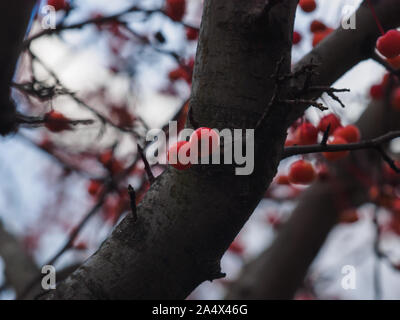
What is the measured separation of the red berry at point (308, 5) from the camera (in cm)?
194

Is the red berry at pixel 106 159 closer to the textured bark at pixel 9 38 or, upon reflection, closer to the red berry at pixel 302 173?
the red berry at pixel 302 173

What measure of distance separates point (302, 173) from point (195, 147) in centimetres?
86

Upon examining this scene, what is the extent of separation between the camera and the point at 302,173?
177cm

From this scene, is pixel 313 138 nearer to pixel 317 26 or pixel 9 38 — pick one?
pixel 317 26

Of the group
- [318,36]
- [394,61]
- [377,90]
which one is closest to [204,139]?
[394,61]

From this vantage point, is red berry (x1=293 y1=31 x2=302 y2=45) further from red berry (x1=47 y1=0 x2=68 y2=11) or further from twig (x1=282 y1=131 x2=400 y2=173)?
red berry (x1=47 y1=0 x2=68 y2=11)

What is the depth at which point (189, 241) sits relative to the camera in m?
1.14

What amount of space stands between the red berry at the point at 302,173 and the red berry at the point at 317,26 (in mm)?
716

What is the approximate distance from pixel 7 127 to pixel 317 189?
7.84 feet

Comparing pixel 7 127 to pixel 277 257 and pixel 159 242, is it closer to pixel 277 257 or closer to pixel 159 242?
pixel 159 242

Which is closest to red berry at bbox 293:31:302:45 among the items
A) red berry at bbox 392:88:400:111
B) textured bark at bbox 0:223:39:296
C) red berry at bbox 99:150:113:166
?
red berry at bbox 392:88:400:111

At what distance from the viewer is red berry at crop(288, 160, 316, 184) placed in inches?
69.6
